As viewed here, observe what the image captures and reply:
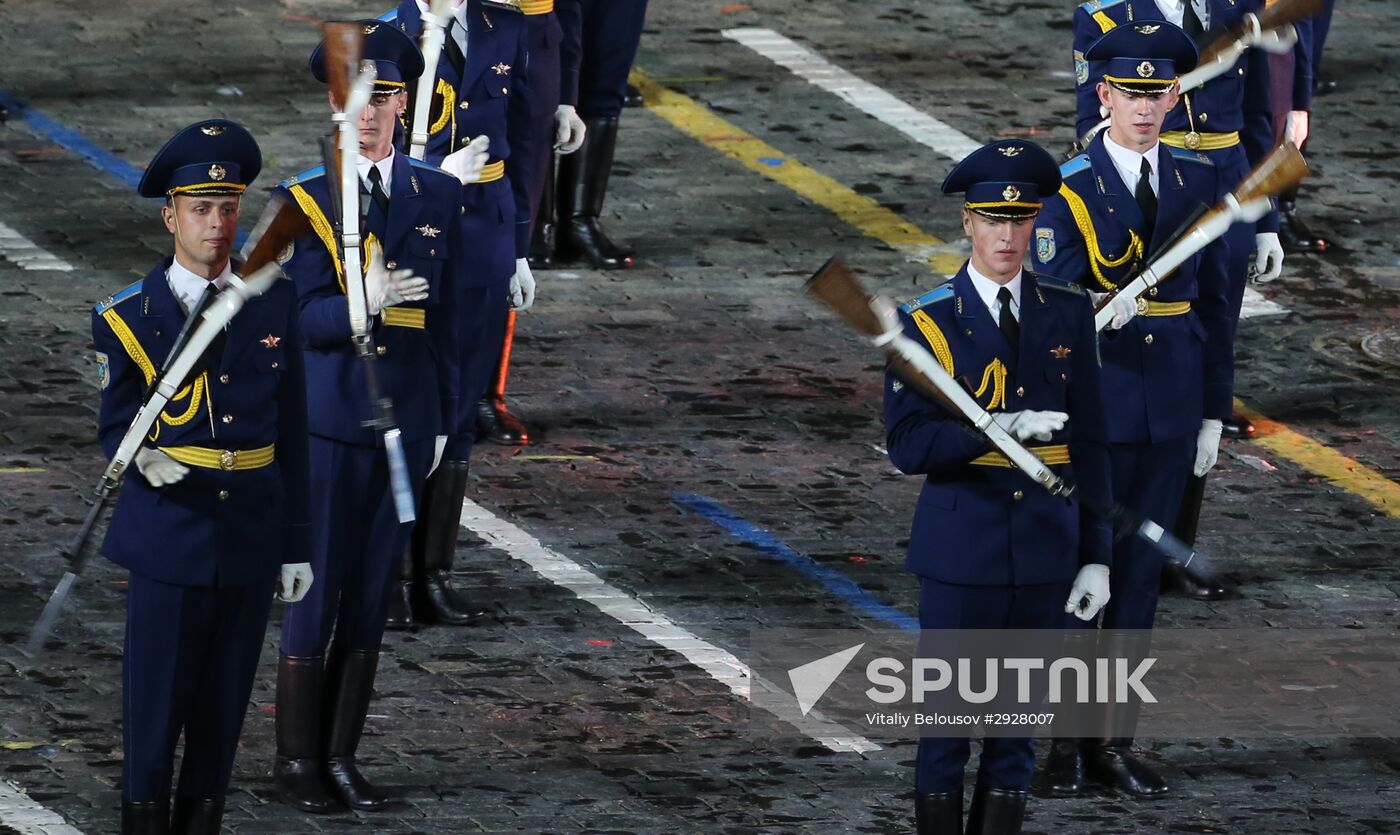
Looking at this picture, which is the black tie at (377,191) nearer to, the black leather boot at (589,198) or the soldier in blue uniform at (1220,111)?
the soldier in blue uniform at (1220,111)

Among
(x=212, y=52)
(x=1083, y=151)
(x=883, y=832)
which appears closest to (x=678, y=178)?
(x=212, y=52)

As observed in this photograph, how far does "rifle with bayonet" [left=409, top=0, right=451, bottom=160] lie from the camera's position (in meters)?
11.6

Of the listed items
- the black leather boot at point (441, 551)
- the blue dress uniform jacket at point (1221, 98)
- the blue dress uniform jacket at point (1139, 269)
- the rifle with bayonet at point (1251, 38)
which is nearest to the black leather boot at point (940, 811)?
the blue dress uniform jacket at point (1139, 269)

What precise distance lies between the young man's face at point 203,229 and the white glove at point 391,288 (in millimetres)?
952

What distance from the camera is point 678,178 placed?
58.7 feet

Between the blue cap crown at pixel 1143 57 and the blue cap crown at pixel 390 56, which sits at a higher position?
the blue cap crown at pixel 1143 57

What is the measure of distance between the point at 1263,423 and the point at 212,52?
8.31 meters

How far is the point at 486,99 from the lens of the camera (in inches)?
473

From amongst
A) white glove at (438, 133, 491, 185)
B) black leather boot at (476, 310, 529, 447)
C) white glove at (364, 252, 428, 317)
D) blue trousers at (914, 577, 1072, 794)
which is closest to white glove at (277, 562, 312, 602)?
white glove at (364, 252, 428, 317)

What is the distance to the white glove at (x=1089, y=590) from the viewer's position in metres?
9.28

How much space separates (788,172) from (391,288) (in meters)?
8.55

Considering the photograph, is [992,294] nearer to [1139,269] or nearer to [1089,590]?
[1089,590]

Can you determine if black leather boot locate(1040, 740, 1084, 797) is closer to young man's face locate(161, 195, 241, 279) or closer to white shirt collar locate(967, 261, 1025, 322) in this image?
white shirt collar locate(967, 261, 1025, 322)

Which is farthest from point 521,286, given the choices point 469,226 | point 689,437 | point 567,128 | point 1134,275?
point 1134,275
